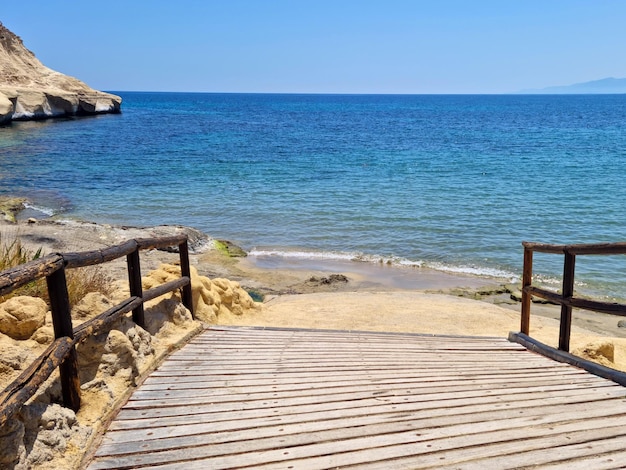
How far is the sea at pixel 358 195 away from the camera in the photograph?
16.5m

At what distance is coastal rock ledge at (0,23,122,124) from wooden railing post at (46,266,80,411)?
5374 cm

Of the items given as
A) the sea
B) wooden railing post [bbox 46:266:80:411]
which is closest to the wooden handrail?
wooden railing post [bbox 46:266:80:411]

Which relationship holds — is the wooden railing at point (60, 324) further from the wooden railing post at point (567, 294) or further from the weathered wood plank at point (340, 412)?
the wooden railing post at point (567, 294)

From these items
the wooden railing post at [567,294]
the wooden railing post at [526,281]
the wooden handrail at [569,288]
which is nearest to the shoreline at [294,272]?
the wooden railing post at [526,281]

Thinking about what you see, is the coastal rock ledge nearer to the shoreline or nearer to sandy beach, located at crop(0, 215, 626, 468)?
the shoreline

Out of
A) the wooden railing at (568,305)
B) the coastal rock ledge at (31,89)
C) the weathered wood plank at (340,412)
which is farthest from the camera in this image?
the coastal rock ledge at (31,89)

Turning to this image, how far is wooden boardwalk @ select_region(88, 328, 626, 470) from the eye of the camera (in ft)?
11.7

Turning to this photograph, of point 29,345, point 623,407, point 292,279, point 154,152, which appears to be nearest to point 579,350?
point 623,407

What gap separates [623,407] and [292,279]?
33.0 ft

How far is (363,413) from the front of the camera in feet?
13.8

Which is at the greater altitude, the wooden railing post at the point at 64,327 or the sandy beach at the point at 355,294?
the wooden railing post at the point at 64,327

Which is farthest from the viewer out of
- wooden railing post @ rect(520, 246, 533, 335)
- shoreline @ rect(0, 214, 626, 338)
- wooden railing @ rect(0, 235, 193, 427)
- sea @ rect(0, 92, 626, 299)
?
sea @ rect(0, 92, 626, 299)

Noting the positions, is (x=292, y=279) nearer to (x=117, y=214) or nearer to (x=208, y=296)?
(x=208, y=296)

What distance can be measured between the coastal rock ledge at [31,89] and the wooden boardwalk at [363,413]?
53546 millimetres
